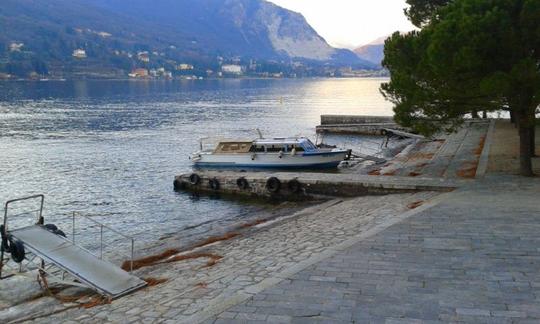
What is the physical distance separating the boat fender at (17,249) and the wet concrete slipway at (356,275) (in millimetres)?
572

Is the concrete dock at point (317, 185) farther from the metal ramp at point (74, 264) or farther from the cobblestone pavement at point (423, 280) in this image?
the metal ramp at point (74, 264)

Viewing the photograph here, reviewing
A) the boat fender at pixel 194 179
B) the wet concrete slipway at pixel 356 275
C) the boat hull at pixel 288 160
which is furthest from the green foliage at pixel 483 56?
the boat hull at pixel 288 160

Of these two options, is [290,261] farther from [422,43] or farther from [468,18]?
[422,43]

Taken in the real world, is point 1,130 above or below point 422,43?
below

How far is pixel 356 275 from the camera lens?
9758mm

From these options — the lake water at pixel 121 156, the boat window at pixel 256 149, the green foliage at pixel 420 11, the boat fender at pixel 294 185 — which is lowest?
the lake water at pixel 121 156

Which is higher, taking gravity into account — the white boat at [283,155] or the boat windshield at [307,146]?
the boat windshield at [307,146]

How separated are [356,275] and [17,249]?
877 cm

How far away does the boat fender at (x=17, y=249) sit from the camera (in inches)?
525

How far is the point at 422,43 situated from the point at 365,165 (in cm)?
1732

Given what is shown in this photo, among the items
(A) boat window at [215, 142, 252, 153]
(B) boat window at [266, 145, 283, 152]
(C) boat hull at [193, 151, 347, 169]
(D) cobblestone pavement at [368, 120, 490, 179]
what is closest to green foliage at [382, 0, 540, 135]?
(D) cobblestone pavement at [368, 120, 490, 179]

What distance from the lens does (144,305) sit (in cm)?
957

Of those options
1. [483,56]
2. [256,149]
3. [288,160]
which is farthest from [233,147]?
[483,56]

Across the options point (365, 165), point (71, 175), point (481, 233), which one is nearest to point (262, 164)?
point (365, 165)
